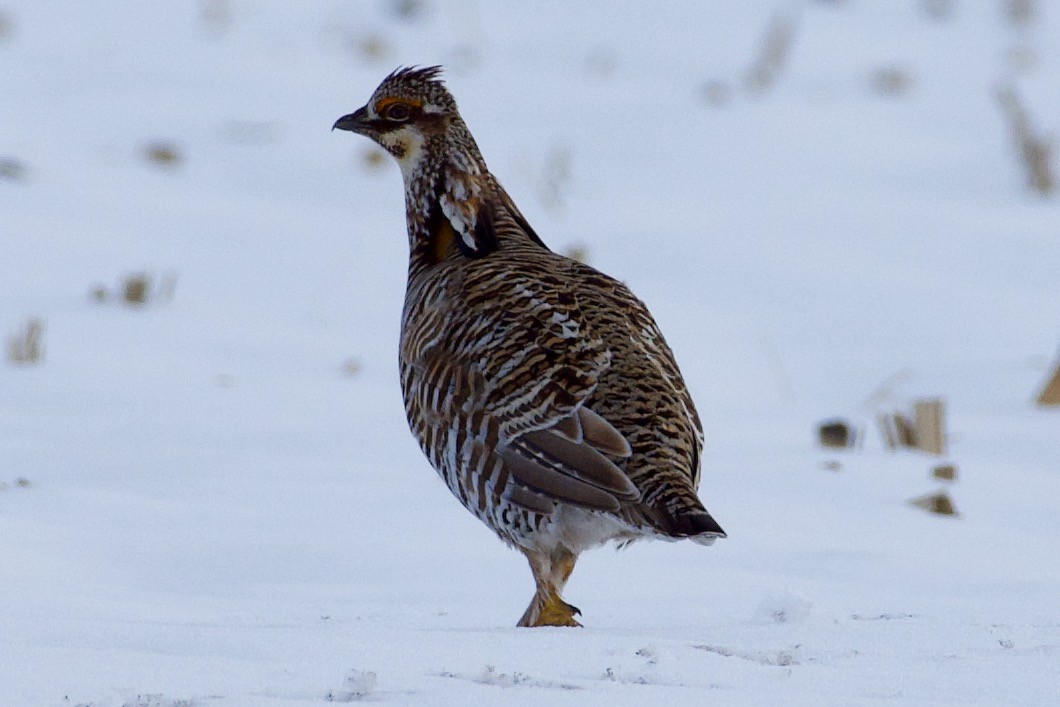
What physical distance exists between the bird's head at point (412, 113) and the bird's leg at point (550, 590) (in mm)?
1693

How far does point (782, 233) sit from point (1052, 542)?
239 inches

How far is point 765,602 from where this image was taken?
4.48 metres

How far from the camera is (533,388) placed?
4.76 meters

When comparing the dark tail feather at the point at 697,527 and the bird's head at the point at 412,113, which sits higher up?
the bird's head at the point at 412,113

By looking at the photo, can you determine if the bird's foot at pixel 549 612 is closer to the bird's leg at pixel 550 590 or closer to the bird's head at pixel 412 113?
the bird's leg at pixel 550 590

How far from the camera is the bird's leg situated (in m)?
4.76

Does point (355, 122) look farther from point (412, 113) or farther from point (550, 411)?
point (550, 411)

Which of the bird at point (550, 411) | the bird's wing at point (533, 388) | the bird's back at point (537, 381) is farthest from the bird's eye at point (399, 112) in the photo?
the bird's wing at point (533, 388)

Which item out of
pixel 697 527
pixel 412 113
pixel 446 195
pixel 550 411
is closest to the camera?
pixel 697 527

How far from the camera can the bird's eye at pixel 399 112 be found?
611 centimetres

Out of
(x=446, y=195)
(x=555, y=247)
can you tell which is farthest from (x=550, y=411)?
(x=555, y=247)

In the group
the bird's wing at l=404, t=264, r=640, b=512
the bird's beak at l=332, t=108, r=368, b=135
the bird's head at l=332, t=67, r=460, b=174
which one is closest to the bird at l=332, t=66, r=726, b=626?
the bird's wing at l=404, t=264, r=640, b=512

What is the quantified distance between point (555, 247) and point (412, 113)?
5.30m

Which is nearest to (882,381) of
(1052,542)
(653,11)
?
(1052,542)
